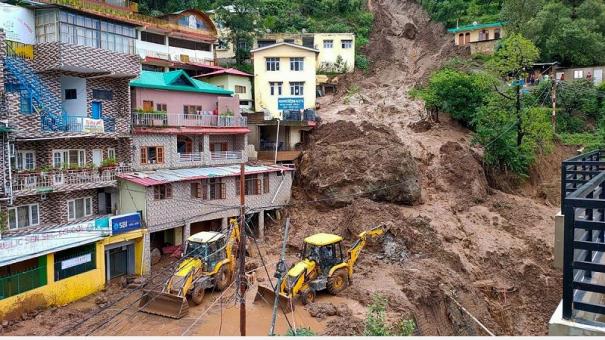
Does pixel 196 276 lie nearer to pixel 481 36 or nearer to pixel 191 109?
pixel 191 109

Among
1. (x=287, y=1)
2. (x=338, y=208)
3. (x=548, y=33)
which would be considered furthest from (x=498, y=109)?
(x=287, y=1)

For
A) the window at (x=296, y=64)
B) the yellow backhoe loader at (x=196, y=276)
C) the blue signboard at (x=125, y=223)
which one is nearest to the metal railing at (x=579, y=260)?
the yellow backhoe loader at (x=196, y=276)

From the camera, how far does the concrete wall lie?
43250mm

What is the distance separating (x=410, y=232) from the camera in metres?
27.6

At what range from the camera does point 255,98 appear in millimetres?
44062

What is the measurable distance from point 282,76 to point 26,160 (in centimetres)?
2399

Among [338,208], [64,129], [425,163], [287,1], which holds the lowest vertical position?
[338,208]

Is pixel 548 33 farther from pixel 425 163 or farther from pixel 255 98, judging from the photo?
pixel 255 98

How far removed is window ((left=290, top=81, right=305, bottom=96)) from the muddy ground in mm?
2579

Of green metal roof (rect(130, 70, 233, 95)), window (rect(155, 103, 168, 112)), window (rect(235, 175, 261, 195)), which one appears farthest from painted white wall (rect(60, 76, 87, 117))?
window (rect(235, 175, 261, 195))

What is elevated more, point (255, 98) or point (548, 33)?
point (548, 33)

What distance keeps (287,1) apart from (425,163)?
1488 inches

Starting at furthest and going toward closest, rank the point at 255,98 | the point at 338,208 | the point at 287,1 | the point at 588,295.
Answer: the point at 287,1
the point at 255,98
the point at 338,208
the point at 588,295

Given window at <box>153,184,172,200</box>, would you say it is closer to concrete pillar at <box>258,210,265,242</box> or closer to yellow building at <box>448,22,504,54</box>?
concrete pillar at <box>258,210,265,242</box>
